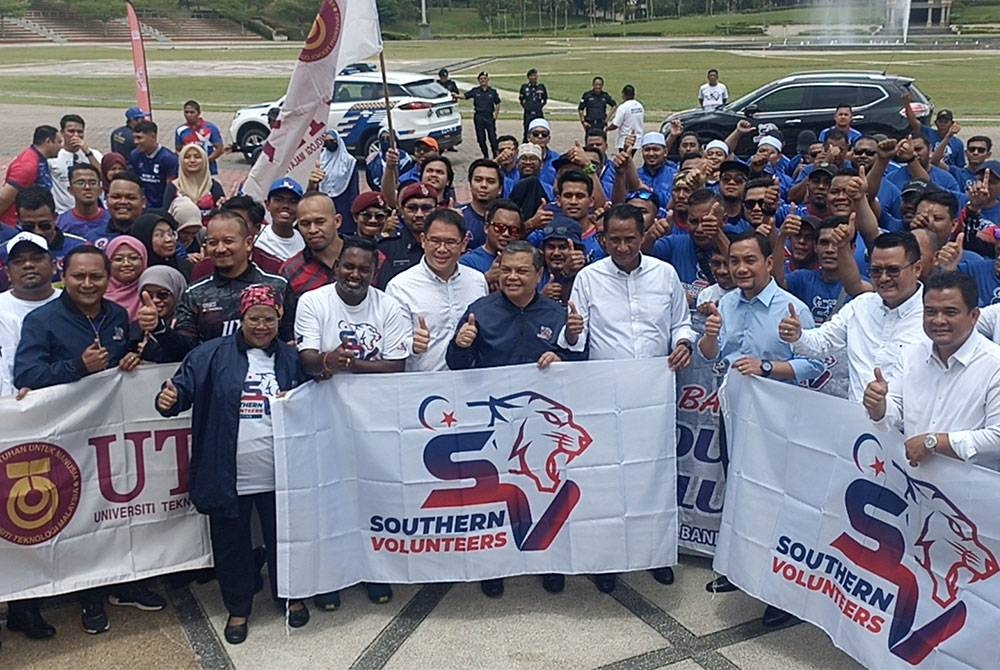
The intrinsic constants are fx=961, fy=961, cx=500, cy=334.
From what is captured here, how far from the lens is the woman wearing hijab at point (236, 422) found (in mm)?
4555

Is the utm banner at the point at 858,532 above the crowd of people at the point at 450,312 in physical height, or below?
below

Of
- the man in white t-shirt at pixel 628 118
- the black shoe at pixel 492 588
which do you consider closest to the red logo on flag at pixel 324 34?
the black shoe at pixel 492 588

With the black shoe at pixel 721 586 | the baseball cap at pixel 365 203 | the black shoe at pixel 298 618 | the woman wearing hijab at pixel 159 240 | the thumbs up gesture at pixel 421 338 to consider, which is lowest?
the black shoe at pixel 721 586

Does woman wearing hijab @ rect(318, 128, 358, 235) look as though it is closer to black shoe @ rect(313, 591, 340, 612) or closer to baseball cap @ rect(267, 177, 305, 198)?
baseball cap @ rect(267, 177, 305, 198)

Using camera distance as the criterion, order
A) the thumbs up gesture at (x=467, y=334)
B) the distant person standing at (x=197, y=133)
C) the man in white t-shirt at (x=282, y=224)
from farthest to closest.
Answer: the distant person standing at (x=197, y=133)
the man in white t-shirt at (x=282, y=224)
the thumbs up gesture at (x=467, y=334)

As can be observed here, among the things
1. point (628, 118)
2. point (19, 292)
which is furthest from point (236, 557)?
point (628, 118)

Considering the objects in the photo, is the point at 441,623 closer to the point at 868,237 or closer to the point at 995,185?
the point at 868,237

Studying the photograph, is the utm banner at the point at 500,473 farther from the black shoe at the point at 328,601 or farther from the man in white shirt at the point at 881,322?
the man in white shirt at the point at 881,322

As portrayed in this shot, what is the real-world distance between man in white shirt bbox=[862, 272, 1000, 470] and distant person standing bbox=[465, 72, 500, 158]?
1673 cm

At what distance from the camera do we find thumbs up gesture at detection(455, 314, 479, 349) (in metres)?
4.88

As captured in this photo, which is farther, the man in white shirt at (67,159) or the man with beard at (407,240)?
the man in white shirt at (67,159)

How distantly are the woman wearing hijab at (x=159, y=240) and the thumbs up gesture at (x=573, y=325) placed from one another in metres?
2.47

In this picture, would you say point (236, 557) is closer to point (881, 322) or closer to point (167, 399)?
point (167, 399)

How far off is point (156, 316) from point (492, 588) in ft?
7.33
